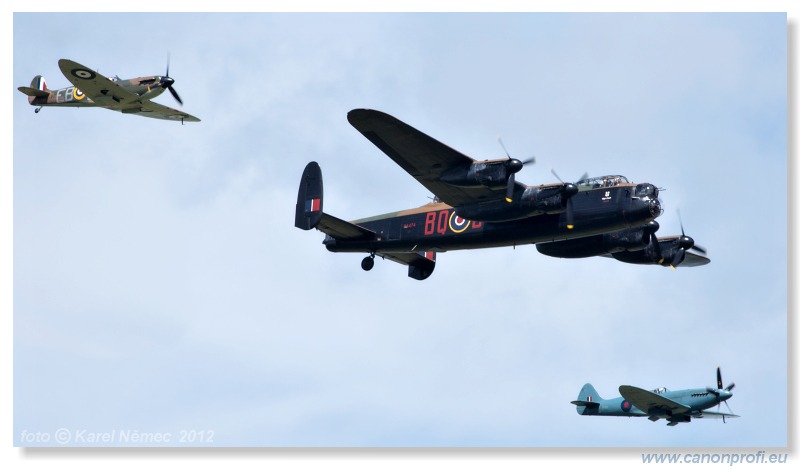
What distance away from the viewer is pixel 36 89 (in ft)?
149

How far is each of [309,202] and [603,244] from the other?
9941 mm

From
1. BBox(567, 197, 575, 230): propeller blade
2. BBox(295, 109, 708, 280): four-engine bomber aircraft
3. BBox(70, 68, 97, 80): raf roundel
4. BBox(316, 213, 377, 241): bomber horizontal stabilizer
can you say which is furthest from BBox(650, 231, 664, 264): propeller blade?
BBox(70, 68, 97, 80): raf roundel

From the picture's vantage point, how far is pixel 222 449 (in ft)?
85.5

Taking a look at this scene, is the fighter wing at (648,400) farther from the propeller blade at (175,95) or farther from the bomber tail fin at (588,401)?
the propeller blade at (175,95)

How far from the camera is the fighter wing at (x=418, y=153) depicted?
32219 mm

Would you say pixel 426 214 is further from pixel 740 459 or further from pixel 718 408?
pixel 718 408

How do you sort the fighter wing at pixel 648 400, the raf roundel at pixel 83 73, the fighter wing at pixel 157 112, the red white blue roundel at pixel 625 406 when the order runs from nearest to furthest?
the raf roundel at pixel 83 73
the fighter wing at pixel 157 112
the fighter wing at pixel 648 400
the red white blue roundel at pixel 625 406

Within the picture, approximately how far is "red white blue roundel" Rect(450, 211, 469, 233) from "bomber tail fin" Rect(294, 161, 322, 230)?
14.5ft

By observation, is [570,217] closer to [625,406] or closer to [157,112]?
[625,406]

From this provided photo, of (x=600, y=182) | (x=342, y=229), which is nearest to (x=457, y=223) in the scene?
(x=342, y=229)

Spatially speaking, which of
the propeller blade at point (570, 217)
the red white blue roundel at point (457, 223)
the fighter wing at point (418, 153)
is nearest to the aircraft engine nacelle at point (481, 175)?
the fighter wing at point (418, 153)

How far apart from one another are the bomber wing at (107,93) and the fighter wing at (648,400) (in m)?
22.7

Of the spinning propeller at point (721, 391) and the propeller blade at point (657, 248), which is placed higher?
the propeller blade at point (657, 248)

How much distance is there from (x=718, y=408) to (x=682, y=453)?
22.9 meters
